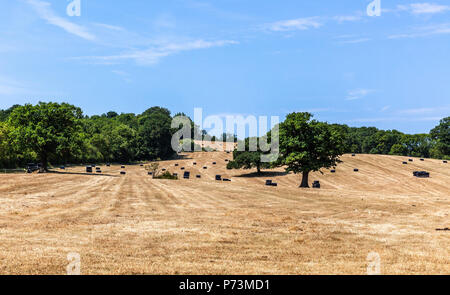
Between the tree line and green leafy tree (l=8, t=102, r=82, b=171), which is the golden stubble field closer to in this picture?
the tree line

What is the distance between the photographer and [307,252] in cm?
1468

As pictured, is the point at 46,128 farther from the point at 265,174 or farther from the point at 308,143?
the point at 265,174

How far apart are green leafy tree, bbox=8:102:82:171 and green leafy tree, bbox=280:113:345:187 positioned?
1656 inches

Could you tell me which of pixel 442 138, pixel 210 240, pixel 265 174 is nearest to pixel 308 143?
pixel 265 174

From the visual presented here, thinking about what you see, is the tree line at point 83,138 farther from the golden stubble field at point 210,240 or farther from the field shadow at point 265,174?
the golden stubble field at point 210,240

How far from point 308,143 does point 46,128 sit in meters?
51.4

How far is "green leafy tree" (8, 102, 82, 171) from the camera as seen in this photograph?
229 ft

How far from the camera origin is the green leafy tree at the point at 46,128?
2753 inches

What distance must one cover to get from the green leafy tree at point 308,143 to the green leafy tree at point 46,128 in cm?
4207

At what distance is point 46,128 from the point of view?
72.4m

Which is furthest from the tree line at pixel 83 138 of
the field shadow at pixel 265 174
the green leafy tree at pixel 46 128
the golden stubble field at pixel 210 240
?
the golden stubble field at pixel 210 240

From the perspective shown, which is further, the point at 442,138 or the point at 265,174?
the point at 442,138
